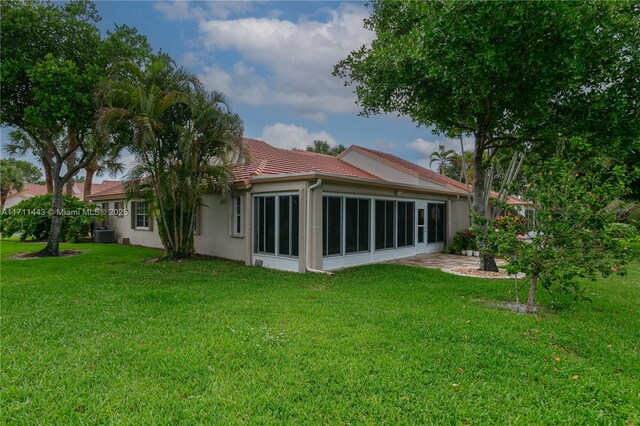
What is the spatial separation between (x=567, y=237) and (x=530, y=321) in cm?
153

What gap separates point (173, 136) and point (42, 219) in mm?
12918

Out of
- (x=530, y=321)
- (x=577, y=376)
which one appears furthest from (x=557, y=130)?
(x=577, y=376)

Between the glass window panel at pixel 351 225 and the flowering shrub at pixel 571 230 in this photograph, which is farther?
the glass window panel at pixel 351 225

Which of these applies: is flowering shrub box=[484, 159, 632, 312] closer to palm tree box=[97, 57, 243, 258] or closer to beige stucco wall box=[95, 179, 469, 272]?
beige stucco wall box=[95, 179, 469, 272]

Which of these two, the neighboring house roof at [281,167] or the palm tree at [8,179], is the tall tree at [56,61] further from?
the palm tree at [8,179]

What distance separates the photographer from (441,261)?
13.8m

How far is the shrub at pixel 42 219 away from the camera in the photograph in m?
19.3

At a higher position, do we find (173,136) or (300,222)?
(173,136)

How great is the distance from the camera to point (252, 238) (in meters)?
12.1

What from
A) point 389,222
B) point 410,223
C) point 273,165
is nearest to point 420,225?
point 410,223

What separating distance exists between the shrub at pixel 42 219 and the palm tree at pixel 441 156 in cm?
3009

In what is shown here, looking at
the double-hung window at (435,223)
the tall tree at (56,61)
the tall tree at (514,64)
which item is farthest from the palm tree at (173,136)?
the double-hung window at (435,223)

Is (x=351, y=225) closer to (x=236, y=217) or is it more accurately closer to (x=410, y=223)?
(x=410, y=223)

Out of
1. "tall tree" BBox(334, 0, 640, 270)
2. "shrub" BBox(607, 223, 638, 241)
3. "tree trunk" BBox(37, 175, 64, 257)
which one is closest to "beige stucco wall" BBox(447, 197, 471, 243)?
"tall tree" BBox(334, 0, 640, 270)
